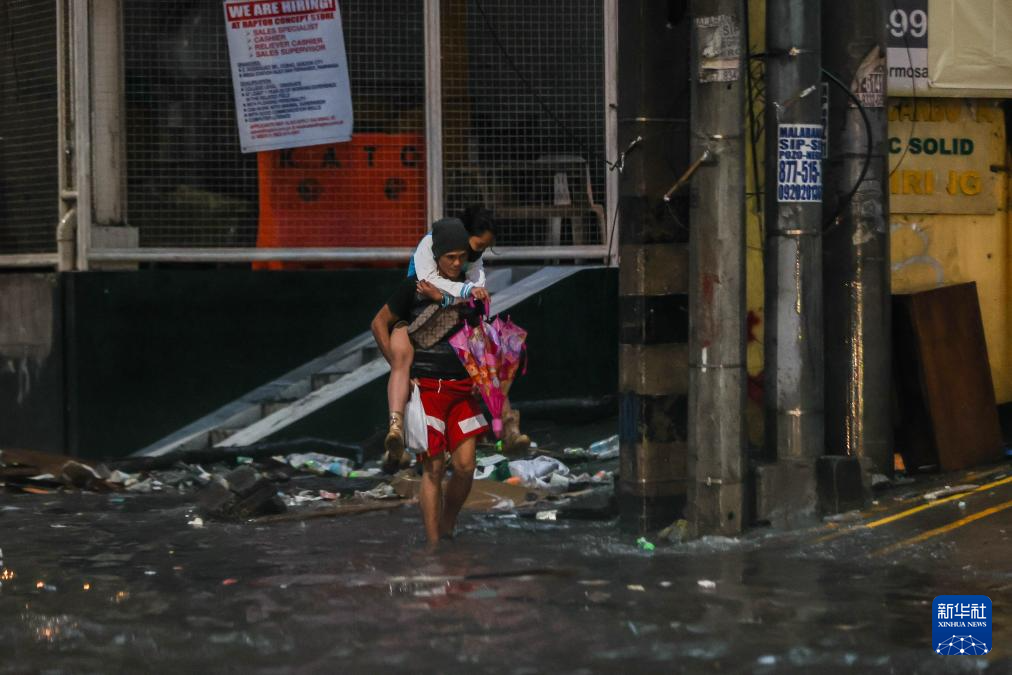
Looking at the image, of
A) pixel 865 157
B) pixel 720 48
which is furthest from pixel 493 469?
pixel 720 48

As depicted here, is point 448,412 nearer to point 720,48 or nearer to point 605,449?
point 720,48

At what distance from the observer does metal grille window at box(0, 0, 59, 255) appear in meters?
13.2

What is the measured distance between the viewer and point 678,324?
909 centimetres

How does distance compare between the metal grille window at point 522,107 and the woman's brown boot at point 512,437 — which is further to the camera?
the metal grille window at point 522,107

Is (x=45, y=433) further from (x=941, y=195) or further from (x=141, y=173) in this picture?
(x=941, y=195)

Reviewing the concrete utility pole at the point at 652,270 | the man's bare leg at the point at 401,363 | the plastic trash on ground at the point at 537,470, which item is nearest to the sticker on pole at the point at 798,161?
the concrete utility pole at the point at 652,270

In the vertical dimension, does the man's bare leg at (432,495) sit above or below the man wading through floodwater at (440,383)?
below

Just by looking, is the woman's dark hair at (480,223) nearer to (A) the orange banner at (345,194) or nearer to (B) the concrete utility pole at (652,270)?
(B) the concrete utility pole at (652,270)

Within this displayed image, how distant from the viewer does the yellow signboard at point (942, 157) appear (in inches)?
460

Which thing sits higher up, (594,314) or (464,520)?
(594,314)

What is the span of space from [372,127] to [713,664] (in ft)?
25.8

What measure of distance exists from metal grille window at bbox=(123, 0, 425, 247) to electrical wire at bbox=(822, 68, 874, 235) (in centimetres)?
434

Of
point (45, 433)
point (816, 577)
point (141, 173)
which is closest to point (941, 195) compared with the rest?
point (816, 577)

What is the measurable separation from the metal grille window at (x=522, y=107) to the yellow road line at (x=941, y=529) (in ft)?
16.8
